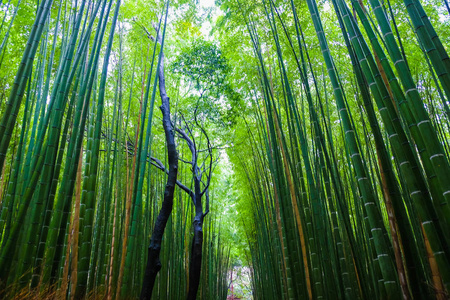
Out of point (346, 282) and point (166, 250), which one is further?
point (166, 250)

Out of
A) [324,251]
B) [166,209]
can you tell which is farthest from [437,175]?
[166,209]

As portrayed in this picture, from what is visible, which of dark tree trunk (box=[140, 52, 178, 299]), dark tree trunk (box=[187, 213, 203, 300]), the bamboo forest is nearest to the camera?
the bamboo forest

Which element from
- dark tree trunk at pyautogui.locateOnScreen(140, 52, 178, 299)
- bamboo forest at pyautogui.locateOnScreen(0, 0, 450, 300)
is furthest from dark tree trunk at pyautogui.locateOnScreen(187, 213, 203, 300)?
dark tree trunk at pyautogui.locateOnScreen(140, 52, 178, 299)

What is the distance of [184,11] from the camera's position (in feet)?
15.4

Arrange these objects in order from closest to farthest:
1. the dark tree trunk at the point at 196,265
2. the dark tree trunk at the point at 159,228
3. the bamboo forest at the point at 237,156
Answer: the bamboo forest at the point at 237,156 → the dark tree trunk at the point at 159,228 → the dark tree trunk at the point at 196,265

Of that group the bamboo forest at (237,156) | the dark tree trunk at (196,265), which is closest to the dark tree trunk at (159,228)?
the bamboo forest at (237,156)

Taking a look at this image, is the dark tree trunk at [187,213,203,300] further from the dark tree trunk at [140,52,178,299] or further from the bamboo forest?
the dark tree trunk at [140,52,178,299]

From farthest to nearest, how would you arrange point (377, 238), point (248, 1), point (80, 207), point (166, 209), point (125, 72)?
point (125, 72), point (248, 1), point (166, 209), point (80, 207), point (377, 238)

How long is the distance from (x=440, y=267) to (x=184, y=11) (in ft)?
15.9

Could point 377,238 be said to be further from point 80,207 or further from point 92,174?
point 80,207

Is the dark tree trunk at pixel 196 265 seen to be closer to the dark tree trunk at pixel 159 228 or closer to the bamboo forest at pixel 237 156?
the bamboo forest at pixel 237 156

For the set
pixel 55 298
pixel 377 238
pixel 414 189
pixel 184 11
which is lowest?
pixel 55 298

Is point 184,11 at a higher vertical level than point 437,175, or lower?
higher

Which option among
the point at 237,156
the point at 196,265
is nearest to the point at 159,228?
the point at 196,265
